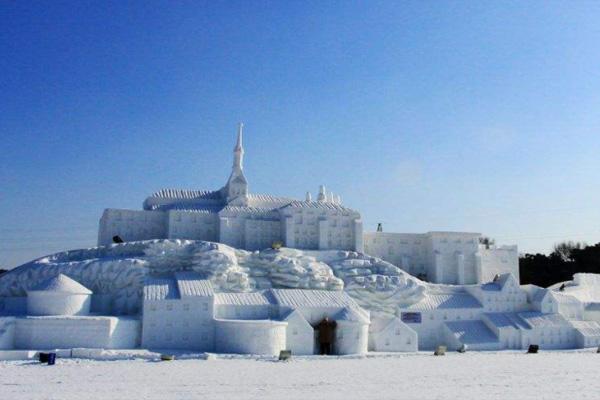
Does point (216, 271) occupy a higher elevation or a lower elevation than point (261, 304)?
higher

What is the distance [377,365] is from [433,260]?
33993mm

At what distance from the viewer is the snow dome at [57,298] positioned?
48656 mm

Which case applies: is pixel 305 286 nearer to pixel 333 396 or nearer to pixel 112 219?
pixel 112 219

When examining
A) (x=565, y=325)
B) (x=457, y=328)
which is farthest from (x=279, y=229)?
(x=565, y=325)

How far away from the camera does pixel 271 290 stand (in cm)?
5562

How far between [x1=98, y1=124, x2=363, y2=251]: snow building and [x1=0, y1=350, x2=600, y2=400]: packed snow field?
25841 millimetres

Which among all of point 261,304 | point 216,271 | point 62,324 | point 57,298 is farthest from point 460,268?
point 62,324

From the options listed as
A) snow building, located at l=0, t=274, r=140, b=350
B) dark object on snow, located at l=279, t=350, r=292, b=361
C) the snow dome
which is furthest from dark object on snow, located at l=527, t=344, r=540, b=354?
the snow dome

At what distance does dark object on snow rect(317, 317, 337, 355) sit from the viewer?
5200 centimetres

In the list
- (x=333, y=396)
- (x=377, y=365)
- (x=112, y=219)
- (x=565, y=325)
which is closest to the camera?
(x=333, y=396)

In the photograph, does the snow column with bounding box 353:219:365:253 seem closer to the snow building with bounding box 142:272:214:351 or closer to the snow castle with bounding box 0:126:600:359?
the snow castle with bounding box 0:126:600:359

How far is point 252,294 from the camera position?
54406mm

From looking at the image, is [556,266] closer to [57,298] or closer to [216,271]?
[216,271]

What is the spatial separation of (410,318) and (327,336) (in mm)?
11912
